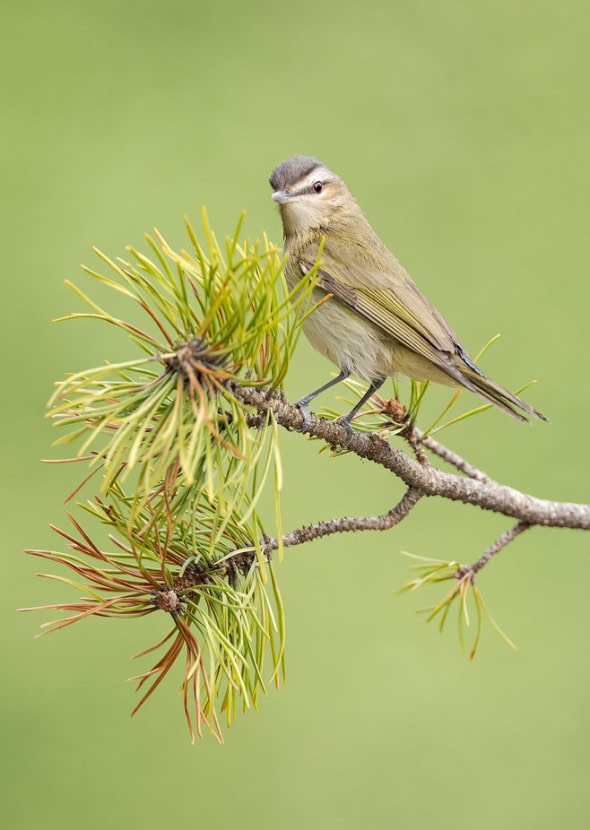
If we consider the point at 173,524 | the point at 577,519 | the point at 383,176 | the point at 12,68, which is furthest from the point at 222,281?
the point at 12,68

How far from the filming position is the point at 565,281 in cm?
307

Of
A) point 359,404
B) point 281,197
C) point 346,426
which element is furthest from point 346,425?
point 281,197

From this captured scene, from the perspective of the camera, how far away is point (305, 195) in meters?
1.98

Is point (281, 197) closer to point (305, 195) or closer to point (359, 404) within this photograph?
point (305, 195)

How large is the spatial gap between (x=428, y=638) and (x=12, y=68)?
1.93 m

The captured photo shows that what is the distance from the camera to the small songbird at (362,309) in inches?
70.2

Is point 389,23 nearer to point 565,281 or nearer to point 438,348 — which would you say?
point 565,281

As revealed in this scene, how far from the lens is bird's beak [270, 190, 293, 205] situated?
191 cm

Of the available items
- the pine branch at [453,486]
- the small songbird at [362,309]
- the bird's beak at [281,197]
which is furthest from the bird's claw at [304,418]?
the bird's beak at [281,197]

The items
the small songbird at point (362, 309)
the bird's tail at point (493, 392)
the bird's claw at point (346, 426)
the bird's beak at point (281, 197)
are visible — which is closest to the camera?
the bird's claw at point (346, 426)

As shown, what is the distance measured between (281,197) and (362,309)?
0.84 feet

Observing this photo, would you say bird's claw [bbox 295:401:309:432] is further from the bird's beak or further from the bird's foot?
the bird's beak

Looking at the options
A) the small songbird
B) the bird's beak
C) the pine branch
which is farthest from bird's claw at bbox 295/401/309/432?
the bird's beak

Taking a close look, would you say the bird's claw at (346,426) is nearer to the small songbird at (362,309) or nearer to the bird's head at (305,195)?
the small songbird at (362,309)
